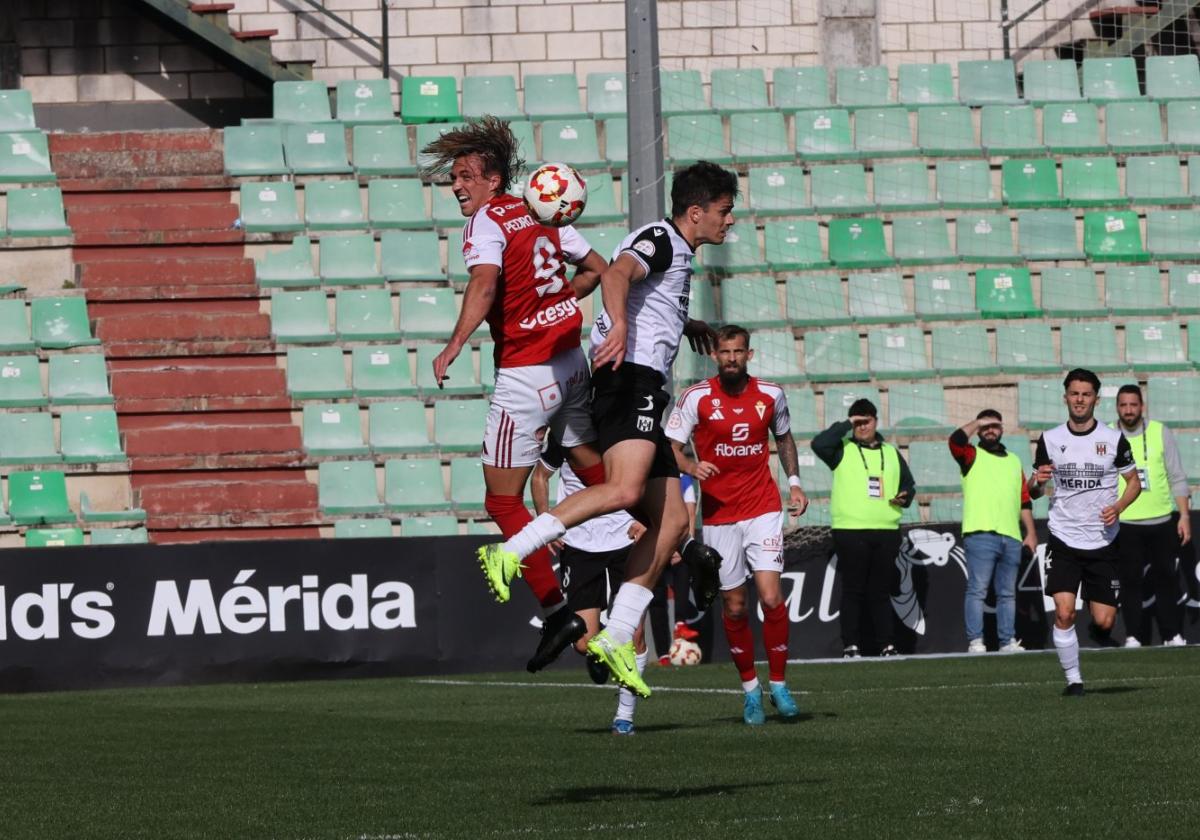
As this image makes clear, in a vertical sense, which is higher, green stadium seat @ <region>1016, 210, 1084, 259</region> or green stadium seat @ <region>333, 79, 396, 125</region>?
green stadium seat @ <region>333, 79, 396, 125</region>

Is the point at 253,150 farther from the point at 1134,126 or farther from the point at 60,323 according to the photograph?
the point at 1134,126

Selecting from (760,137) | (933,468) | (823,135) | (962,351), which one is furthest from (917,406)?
(760,137)

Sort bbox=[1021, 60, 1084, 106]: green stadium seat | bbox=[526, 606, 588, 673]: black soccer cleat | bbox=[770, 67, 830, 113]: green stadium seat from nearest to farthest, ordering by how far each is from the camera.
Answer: bbox=[526, 606, 588, 673]: black soccer cleat → bbox=[770, 67, 830, 113]: green stadium seat → bbox=[1021, 60, 1084, 106]: green stadium seat

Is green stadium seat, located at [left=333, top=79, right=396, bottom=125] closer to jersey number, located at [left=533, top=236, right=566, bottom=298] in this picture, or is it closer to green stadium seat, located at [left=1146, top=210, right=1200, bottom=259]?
green stadium seat, located at [left=1146, top=210, right=1200, bottom=259]

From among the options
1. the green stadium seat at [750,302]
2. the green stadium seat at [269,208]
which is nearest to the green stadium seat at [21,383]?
the green stadium seat at [269,208]

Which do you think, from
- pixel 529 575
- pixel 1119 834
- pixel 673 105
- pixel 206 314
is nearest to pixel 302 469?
pixel 206 314

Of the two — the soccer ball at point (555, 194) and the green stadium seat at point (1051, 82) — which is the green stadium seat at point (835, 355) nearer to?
the green stadium seat at point (1051, 82)

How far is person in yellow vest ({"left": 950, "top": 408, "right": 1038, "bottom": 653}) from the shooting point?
16.1 meters

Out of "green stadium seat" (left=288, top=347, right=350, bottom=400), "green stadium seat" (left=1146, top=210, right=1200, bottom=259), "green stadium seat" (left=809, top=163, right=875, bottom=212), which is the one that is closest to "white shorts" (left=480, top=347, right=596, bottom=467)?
"green stadium seat" (left=288, top=347, right=350, bottom=400)

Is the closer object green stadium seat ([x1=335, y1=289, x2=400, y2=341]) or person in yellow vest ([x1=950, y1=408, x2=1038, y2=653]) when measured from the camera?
person in yellow vest ([x1=950, y1=408, x2=1038, y2=653])

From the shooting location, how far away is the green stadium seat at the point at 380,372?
1828 cm

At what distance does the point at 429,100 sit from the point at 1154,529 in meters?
9.01

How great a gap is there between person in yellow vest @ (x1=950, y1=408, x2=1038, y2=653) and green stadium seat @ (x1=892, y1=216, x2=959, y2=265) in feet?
13.1

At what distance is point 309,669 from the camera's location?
15.5 m
